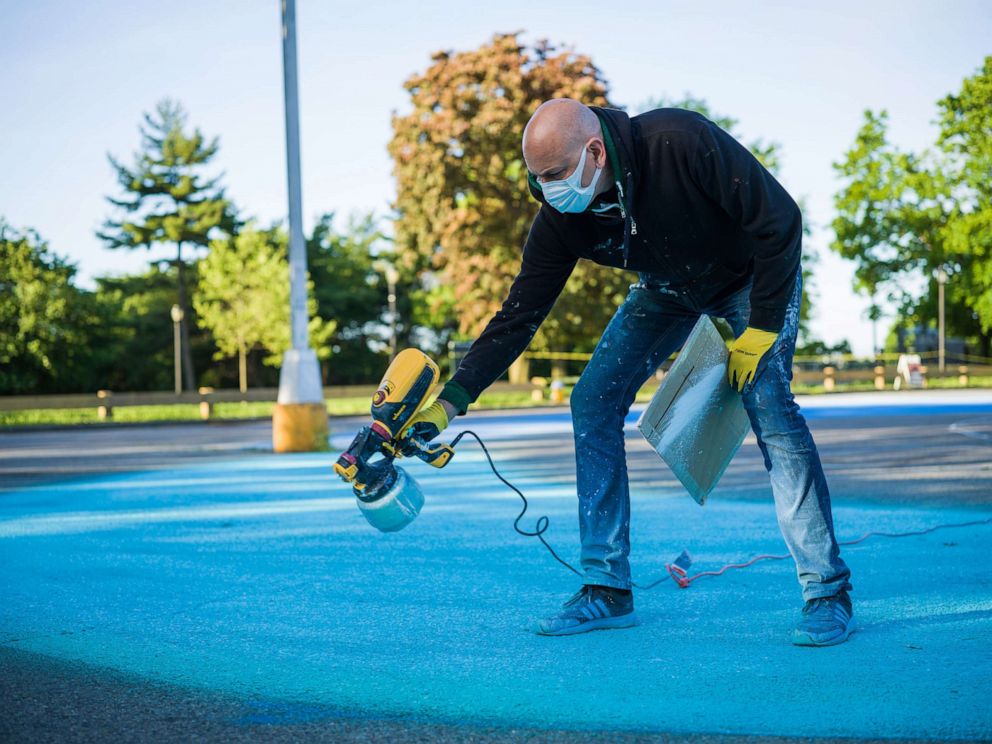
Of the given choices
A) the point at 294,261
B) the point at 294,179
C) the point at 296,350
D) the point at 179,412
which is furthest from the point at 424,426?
the point at 179,412

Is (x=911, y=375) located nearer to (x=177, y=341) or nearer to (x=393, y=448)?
(x=177, y=341)

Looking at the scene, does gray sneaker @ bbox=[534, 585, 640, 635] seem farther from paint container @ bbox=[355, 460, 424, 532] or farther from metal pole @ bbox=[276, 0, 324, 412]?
metal pole @ bbox=[276, 0, 324, 412]

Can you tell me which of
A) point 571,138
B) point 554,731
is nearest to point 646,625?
point 554,731

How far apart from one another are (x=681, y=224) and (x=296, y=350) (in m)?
8.80

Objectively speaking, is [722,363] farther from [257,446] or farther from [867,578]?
[257,446]

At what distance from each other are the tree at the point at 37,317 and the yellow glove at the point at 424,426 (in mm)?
40324

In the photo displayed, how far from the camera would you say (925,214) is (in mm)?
48344

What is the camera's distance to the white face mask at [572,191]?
3.06 metres

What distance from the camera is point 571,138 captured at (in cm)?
301

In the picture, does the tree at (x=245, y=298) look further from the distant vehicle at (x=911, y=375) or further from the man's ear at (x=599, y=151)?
the man's ear at (x=599, y=151)

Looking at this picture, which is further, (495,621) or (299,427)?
(299,427)

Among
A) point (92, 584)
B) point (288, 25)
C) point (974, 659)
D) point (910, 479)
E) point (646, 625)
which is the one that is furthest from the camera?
point (288, 25)

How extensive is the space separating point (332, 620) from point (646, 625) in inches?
41.5

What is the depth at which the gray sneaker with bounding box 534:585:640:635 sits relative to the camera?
324cm
